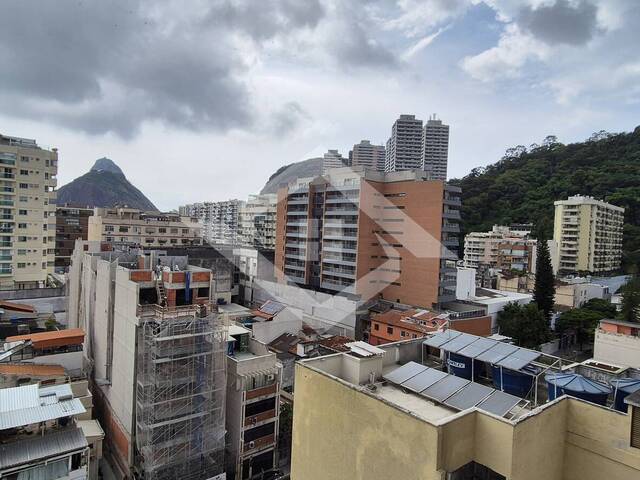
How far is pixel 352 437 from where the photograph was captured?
409 centimetres

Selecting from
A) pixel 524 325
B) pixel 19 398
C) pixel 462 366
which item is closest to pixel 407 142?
pixel 524 325

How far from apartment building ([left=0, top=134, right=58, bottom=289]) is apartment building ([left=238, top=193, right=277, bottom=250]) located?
17.1 meters

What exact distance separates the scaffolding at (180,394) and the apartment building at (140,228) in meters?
22.8

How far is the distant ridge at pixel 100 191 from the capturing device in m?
78.8

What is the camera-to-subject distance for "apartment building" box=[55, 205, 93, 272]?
39969mm

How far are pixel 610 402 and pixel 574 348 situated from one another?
23.5 meters

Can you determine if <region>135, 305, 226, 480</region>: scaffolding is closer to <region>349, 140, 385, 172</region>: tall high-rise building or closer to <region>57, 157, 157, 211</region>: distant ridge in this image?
<region>349, 140, 385, 172</region>: tall high-rise building

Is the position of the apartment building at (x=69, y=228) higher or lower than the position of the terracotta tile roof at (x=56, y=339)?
higher

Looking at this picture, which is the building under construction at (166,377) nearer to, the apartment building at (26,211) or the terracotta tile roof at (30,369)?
the terracotta tile roof at (30,369)

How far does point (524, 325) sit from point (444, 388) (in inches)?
719

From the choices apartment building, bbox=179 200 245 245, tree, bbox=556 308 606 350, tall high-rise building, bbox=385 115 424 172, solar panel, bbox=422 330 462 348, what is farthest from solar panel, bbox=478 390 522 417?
tall high-rise building, bbox=385 115 424 172

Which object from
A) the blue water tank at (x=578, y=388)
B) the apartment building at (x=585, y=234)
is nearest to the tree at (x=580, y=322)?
the apartment building at (x=585, y=234)

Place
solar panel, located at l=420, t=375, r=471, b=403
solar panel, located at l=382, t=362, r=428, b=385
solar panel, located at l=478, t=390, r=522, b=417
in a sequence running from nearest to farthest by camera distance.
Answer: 1. solar panel, located at l=478, t=390, r=522, b=417
2. solar panel, located at l=420, t=375, r=471, b=403
3. solar panel, located at l=382, t=362, r=428, b=385

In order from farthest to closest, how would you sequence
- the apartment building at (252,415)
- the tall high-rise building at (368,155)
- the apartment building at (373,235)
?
the tall high-rise building at (368,155) < the apartment building at (373,235) < the apartment building at (252,415)
